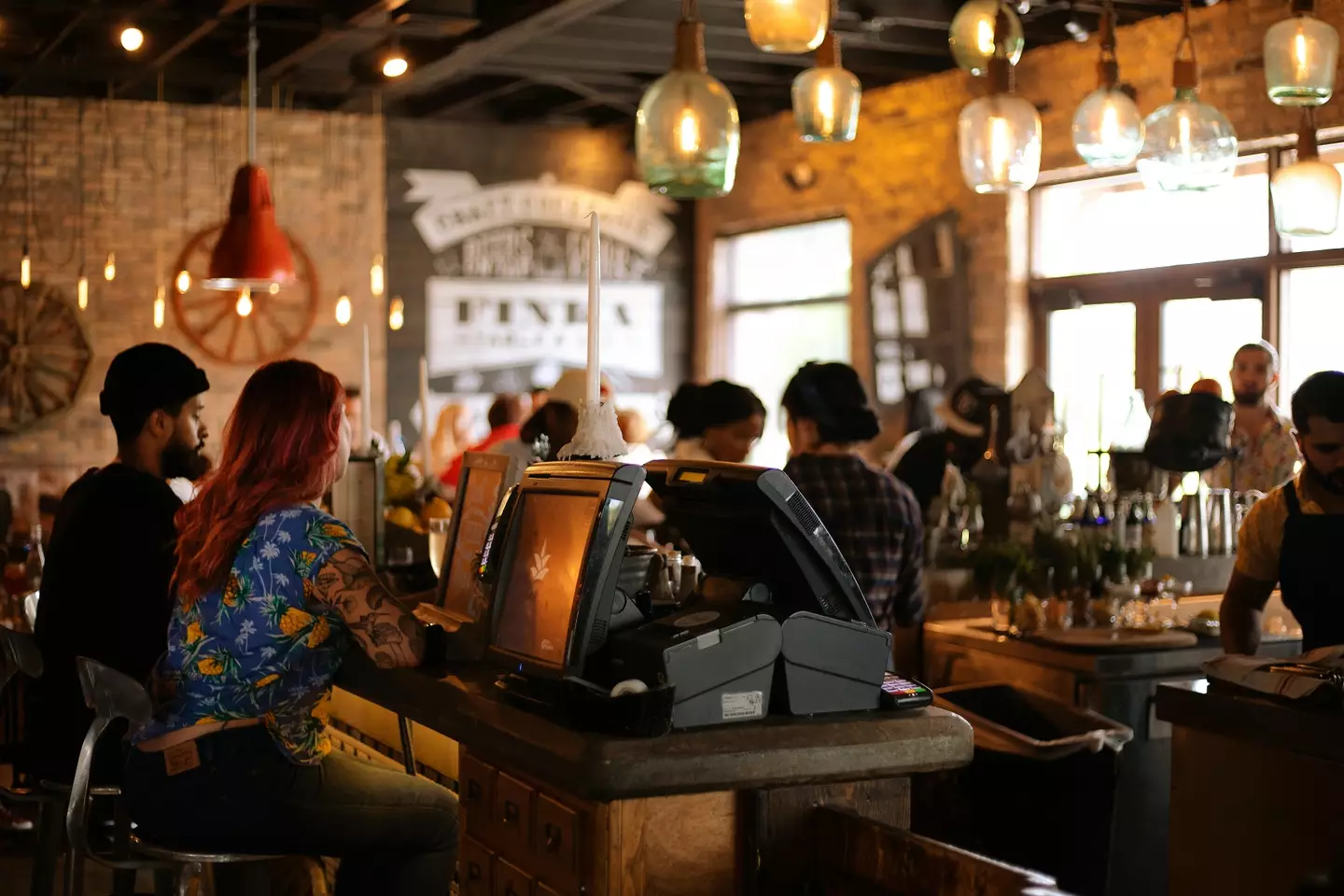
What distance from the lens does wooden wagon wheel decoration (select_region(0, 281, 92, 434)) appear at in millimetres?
9719

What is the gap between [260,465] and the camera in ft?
8.88

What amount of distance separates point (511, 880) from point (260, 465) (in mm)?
831

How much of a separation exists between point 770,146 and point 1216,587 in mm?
6145

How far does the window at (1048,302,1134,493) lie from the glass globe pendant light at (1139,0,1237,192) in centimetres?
450

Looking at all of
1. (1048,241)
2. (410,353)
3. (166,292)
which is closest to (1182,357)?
(1048,241)

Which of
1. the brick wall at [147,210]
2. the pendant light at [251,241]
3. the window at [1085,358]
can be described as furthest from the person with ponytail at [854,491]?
the brick wall at [147,210]

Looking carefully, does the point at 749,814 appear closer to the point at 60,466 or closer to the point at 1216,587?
the point at 1216,587

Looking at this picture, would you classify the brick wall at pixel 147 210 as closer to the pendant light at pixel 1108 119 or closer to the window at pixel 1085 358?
the window at pixel 1085 358

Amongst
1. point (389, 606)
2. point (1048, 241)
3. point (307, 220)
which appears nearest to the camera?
point (389, 606)

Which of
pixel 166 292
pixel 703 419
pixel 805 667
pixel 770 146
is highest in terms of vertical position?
pixel 770 146

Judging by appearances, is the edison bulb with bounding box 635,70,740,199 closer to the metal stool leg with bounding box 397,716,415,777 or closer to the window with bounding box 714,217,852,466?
the metal stool leg with bounding box 397,716,415,777

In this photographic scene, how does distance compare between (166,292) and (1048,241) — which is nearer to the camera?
(1048,241)

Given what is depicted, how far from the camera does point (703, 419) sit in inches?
206

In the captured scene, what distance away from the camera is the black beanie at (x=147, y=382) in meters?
3.53
